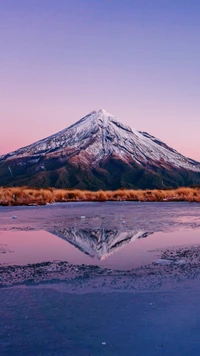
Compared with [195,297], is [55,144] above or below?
above

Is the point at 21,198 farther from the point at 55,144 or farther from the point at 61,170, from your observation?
the point at 55,144

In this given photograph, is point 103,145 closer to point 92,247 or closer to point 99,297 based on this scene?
point 92,247

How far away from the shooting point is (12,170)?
12262 cm

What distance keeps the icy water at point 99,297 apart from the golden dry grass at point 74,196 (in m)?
16.1

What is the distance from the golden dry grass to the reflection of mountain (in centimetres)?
1321

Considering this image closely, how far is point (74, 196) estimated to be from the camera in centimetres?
2970

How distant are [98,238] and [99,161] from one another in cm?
11554

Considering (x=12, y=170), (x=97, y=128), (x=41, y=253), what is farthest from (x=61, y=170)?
(x=41, y=253)

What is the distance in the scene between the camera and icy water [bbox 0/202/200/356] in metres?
3.69

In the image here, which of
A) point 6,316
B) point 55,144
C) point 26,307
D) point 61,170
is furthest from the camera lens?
point 55,144

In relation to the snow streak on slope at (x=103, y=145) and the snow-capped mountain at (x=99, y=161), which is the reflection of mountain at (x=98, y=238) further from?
the snow streak on slope at (x=103, y=145)

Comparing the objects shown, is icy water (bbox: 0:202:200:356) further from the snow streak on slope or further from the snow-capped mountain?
the snow streak on slope

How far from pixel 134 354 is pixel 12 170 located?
122336mm

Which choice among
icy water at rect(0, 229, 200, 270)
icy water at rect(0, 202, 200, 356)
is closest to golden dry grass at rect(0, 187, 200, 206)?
icy water at rect(0, 229, 200, 270)
